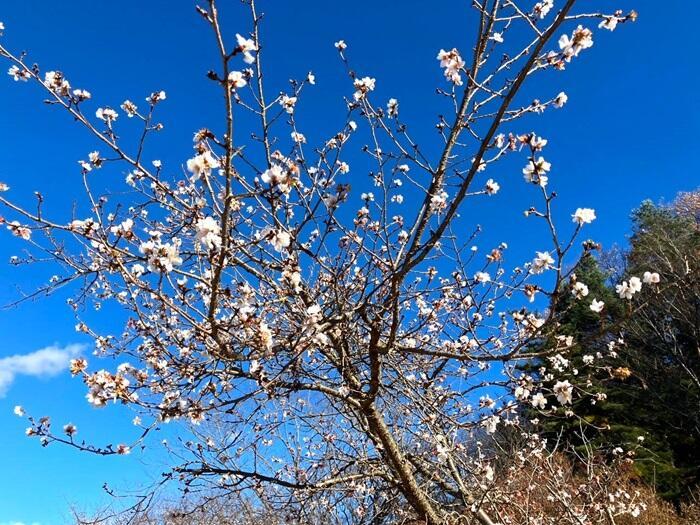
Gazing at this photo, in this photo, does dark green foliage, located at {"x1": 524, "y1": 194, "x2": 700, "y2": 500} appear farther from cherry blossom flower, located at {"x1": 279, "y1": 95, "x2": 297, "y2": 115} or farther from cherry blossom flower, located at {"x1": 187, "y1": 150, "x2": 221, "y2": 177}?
cherry blossom flower, located at {"x1": 187, "y1": 150, "x2": 221, "y2": 177}

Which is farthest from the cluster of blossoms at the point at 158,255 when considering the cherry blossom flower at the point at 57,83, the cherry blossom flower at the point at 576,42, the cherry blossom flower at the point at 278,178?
the cherry blossom flower at the point at 576,42

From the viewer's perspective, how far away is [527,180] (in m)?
2.49

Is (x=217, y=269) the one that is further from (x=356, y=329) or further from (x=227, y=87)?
(x=356, y=329)

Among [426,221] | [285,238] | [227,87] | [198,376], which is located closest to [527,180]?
[426,221]

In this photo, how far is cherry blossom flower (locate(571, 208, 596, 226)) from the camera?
2525mm

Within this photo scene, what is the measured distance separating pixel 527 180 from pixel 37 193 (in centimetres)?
249

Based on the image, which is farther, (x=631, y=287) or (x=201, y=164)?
(x=631, y=287)

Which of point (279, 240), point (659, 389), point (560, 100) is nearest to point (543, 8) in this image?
point (560, 100)

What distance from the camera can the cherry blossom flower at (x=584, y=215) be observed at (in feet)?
8.28

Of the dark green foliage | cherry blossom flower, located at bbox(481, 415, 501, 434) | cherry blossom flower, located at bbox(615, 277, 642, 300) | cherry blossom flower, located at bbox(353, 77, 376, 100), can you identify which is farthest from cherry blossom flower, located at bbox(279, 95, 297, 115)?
the dark green foliage

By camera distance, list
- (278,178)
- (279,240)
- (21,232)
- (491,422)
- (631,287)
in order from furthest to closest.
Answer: (491,422)
(21,232)
(631,287)
(279,240)
(278,178)

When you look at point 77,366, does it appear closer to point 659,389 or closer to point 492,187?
point 492,187

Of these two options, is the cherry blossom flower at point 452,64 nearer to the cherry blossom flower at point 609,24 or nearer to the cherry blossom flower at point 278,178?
the cherry blossom flower at point 609,24

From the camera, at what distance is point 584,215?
2553mm
